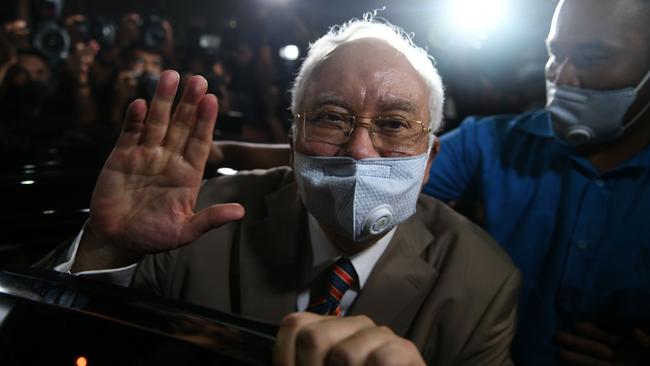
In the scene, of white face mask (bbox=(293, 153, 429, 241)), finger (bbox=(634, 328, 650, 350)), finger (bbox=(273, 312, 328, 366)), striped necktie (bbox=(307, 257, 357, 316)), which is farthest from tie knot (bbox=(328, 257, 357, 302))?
finger (bbox=(634, 328, 650, 350))

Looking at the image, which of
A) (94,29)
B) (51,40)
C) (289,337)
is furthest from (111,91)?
(94,29)

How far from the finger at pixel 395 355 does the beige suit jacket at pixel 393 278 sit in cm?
66

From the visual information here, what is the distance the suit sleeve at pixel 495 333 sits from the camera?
4.87 ft

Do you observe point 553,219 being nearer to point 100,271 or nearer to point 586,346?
point 586,346

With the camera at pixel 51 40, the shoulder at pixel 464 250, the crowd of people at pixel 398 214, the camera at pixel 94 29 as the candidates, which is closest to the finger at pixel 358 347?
the crowd of people at pixel 398 214

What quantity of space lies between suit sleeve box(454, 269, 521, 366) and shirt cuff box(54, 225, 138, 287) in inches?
38.8

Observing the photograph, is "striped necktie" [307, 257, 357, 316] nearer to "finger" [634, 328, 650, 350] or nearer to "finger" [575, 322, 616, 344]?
"finger" [575, 322, 616, 344]

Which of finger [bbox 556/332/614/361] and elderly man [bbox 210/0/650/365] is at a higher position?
elderly man [bbox 210/0/650/365]

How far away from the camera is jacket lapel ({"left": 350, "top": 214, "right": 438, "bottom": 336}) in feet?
5.01

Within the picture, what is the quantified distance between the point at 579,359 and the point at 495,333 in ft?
1.37

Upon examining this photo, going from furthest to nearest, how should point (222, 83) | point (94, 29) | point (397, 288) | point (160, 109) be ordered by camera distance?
point (94, 29) → point (222, 83) → point (397, 288) → point (160, 109)

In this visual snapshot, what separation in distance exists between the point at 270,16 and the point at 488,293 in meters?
1.71

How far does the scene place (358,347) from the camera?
2.73 feet

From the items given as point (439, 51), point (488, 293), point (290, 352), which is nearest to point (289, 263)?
point (488, 293)
